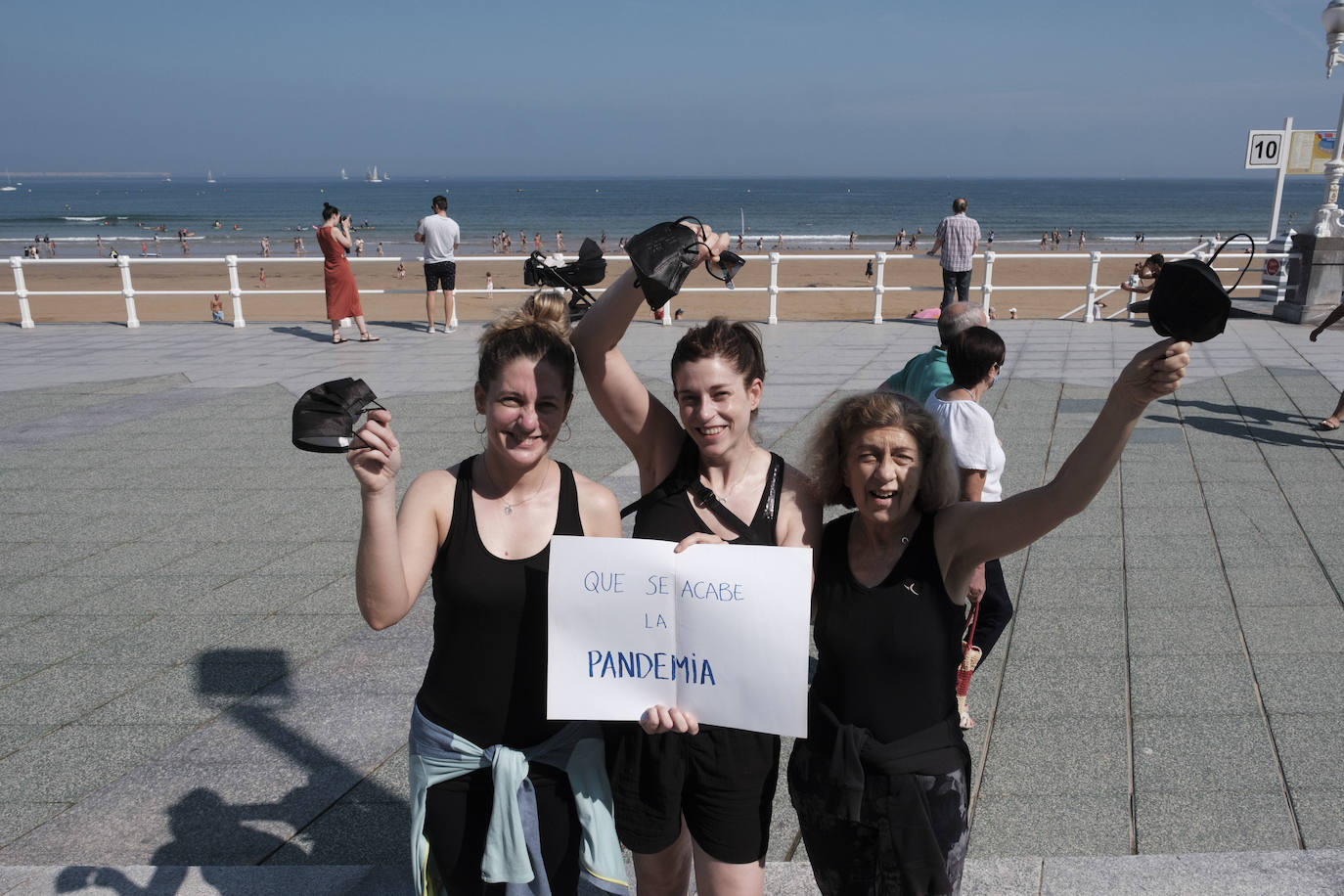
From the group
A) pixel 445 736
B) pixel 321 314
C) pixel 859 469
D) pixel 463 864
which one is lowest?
pixel 321 314

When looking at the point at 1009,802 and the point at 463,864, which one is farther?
the point at 1009,802

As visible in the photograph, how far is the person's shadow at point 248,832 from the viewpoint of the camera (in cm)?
281

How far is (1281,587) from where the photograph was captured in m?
4.91

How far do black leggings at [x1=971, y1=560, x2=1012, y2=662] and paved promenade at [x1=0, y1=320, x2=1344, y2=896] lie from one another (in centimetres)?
34

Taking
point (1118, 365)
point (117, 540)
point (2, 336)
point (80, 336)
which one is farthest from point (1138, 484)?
point (2, 336)

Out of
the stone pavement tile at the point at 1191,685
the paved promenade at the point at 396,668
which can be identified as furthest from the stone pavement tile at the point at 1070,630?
the stone pavement tile at the point at 1191,685

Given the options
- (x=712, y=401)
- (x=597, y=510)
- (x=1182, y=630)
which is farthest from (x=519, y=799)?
(x=1182, y=630)

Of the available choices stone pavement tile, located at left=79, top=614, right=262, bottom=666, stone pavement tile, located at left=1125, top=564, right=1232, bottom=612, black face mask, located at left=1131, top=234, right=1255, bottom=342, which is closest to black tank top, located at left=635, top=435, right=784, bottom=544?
black face mask, located at left=1131, top=234, right=1255, bottom=342

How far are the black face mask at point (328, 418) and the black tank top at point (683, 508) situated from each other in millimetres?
710

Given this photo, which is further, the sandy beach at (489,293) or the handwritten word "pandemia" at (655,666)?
the sandy beach at (489,293)

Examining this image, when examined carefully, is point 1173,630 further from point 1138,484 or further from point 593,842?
point 593,842

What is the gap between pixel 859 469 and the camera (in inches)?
88.0

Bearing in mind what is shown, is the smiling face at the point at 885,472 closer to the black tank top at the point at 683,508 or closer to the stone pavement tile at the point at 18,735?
the black tank top at the point at 683,508

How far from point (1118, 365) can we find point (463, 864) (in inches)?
420
